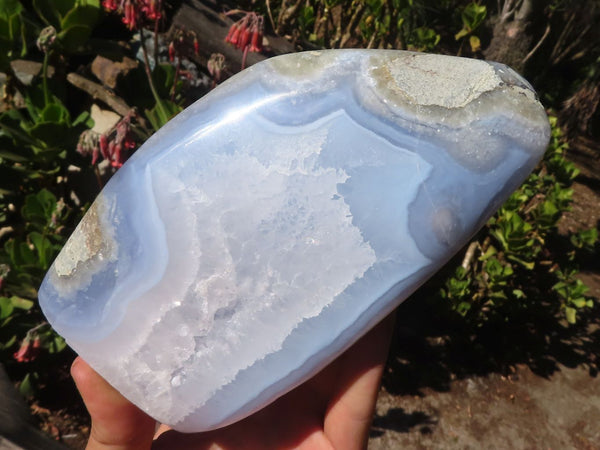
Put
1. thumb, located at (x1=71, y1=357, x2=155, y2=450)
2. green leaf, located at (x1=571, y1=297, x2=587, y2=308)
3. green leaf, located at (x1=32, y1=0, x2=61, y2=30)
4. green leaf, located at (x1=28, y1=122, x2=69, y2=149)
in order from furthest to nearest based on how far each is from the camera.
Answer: green leaf, located at (x1=571, y1=297, x2=587, y2=308) → green leaf, located at (x1=32, y1=0, x2=61, y2=30) → green leaf, located at (x1=28, y1=122, x2=69, y2=149) → thumb, located at (x1=71, y1=357, x2=155, y2=450)

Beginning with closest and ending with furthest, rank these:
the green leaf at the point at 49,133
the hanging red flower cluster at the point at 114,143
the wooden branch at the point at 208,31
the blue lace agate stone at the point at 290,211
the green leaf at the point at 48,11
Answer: the blue lace agate stone at the point at 290,211 → the hanging red flower cluster at the point at 114,143 → the green leaf at the point at 49,133 → the green leaf at the point at 48,11 → the wooden branch at the point at 208,31

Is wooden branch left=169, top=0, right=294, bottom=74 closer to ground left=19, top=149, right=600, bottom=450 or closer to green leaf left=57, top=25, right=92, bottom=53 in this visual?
green leaf left=57, top=25, right=92, bottom=53

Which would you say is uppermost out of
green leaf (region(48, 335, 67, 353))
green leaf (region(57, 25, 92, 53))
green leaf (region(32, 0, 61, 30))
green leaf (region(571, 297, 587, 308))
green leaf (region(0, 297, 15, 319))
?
green leaf (region(32, 0, 61, 30))

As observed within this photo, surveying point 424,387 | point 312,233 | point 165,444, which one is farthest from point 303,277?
point 424,387

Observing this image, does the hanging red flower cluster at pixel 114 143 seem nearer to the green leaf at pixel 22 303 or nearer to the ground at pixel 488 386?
Answer: the green leaf at pixel 22 303

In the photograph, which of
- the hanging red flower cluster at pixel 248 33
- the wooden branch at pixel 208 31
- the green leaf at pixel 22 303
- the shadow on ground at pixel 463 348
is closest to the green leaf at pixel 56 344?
the green leaf at pixel 22 303

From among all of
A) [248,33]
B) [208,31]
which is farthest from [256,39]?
[208,31]

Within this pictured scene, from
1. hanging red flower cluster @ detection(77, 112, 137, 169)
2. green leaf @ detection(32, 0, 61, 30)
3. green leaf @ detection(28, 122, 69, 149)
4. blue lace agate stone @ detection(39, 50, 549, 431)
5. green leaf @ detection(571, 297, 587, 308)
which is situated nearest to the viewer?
blue lace agate stone @ detection(39, 50, 549, 431)

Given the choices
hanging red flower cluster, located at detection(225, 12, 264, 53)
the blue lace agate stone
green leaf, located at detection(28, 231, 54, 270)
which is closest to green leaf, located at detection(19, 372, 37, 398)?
green leaf, located at detection(28, 231, 54, 270)
